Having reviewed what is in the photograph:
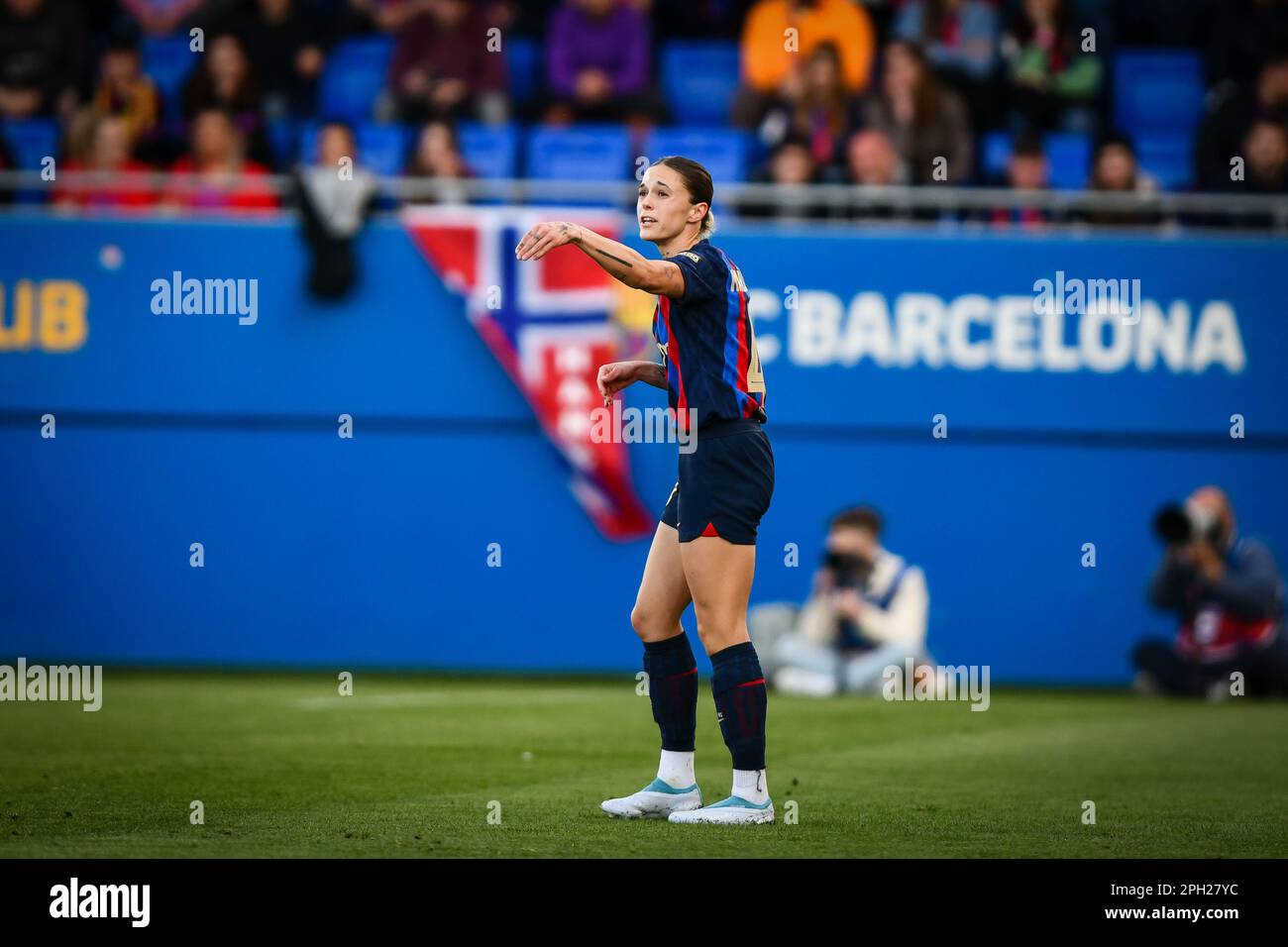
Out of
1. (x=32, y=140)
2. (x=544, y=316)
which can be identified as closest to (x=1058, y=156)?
(x=544, y=316)

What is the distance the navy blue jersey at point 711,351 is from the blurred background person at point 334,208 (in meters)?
7.63

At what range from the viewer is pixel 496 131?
49.4 feet

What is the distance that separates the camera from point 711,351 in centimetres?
671

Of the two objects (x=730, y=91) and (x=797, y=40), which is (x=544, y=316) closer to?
(x=730, y=91)

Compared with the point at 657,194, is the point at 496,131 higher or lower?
higher

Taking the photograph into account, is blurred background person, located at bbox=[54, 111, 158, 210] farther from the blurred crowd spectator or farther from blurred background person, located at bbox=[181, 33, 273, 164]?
blurred background person, located at bbox=[181, 33, 273, 164]

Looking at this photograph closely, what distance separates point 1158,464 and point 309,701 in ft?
21.3

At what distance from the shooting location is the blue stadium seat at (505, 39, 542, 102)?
16156 millimetres

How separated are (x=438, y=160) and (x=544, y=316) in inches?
56.8

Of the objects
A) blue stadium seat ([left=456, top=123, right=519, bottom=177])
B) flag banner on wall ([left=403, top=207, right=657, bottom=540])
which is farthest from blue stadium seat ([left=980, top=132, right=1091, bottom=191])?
blue stadium seat ([left=456, top=123, right=519, bottom=177])

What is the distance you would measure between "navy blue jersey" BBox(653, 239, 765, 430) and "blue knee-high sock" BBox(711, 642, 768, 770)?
828 millimetres
